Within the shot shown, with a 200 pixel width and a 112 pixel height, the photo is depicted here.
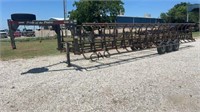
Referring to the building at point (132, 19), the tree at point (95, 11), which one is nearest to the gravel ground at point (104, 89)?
the tree at point (95, 11)

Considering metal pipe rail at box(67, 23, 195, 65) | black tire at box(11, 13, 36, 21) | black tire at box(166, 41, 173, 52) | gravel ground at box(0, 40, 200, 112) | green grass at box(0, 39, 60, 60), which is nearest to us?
gravel ground at box(0, 40, 200, 112)

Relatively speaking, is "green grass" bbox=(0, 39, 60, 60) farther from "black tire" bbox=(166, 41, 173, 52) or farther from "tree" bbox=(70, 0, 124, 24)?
"tree" bbox=(70, 0, 124, 24)

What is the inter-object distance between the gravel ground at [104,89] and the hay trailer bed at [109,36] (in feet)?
5.16

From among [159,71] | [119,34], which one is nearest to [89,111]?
[159,71]

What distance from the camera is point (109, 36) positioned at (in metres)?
10.3

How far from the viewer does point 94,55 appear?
11.5 m

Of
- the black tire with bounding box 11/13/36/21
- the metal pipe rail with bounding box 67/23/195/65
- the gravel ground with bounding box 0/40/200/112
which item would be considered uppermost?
the black tire with bounding box 11/13/36/21

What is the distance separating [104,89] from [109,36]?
514 cm

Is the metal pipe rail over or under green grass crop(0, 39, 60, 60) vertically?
over

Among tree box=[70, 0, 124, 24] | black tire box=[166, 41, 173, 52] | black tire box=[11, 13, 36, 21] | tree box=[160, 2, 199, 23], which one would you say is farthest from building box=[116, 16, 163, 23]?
black tire box=[11, 13, 36, 21]

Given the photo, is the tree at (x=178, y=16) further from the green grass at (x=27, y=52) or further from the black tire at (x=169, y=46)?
the green grass at (x=27, y=52)

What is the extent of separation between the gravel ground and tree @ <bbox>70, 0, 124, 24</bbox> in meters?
24.2

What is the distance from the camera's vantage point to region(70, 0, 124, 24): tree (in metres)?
31.5

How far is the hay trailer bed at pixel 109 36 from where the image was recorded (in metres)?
8.66
